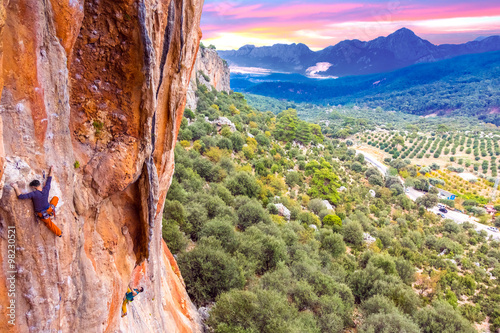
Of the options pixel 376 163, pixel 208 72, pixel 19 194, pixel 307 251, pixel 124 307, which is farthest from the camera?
pixel 376 163

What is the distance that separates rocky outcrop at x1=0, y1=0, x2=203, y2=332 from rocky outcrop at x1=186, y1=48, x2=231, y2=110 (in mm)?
40872

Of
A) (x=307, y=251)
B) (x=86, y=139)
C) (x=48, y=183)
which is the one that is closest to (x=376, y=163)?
(x=307, y=251)

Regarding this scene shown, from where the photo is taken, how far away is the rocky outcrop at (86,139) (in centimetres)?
379

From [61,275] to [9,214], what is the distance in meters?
1.32

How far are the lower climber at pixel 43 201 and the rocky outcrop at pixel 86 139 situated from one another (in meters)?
0.10

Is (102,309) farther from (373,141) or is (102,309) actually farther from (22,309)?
(373,141)

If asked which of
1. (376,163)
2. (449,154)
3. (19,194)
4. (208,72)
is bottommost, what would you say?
(449,154)

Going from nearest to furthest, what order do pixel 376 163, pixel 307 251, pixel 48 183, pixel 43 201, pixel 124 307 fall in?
pixel 43 201 → pixel 48 183 → pixel 124 307 → pixel 307 251 → pixel 376 163

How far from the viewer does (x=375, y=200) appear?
44062 millimetres

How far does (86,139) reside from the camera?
5152mm

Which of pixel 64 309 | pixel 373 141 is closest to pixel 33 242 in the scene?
pixel 64 309

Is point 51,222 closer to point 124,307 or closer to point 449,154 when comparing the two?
point 124,307

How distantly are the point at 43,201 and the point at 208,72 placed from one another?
64.6 meters

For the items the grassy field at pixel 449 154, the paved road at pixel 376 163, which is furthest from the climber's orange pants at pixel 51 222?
the grassy field at pixel 449 154
